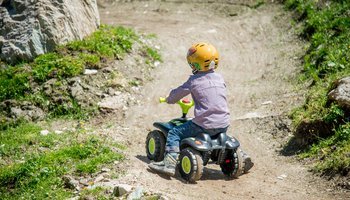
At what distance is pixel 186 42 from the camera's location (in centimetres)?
1434

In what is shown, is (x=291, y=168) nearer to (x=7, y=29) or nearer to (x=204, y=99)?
(x=204, y=99)

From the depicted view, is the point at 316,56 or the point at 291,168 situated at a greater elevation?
the point at 316,56

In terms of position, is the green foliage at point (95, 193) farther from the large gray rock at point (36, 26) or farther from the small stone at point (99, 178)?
the large gray rock at point (36, 26)

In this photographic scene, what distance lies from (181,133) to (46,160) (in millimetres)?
2142

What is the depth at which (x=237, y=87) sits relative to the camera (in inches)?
476

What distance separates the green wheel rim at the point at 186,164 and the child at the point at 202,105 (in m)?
0.12

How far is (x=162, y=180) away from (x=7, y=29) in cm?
628

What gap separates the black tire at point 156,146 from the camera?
8383 millimetres

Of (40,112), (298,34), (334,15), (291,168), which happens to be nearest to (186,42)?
(298,34)

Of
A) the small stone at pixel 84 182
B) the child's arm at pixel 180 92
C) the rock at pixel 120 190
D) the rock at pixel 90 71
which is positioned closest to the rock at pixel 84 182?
the small stone at pixel 84 182

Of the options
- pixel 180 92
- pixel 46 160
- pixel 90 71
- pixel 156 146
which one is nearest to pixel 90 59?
pixel 90 71

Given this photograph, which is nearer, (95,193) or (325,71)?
(95,193)

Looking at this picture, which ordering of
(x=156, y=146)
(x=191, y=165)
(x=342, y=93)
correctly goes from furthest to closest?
(x=342, y=93)
(x=156, y=146)
(x=191, y=165)

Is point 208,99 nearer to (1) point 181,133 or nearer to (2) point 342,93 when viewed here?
(1) point 181,133
